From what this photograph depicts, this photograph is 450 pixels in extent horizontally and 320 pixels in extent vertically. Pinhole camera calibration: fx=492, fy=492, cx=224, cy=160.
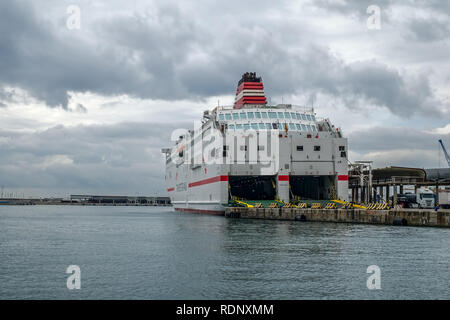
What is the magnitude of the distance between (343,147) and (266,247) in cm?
2274

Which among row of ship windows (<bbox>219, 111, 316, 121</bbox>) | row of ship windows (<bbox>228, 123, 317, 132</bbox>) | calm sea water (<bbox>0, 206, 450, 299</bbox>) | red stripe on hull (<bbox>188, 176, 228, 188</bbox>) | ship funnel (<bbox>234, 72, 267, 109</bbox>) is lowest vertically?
calm sea water (<bbox>0, 206, 450, 299</bbox>)

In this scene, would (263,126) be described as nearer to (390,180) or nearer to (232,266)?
(390,180)

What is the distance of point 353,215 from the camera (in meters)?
39.6

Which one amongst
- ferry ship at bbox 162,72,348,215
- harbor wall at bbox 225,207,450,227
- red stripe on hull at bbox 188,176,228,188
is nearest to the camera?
harbor wall at bbox 225,207,450,227

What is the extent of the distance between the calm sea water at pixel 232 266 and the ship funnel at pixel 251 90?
2957 centimetres

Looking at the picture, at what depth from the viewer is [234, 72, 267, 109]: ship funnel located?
5759cm

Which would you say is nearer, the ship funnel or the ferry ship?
the ferry ship

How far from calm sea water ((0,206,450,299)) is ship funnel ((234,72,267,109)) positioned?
29.6 m

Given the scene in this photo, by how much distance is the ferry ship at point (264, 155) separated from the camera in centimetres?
4425

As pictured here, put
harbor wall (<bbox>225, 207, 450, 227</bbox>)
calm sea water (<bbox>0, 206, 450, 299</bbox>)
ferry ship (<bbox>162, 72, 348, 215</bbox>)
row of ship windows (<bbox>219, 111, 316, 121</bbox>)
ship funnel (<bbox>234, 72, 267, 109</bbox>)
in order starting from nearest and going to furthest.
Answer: calm sea water (<bbox>0, 206, 450, 299</bbox>), harbor wall (<bbox>225, 207, 450, 227</bbox>), ferry ship (<bbox>162, 72, 348, 215</bbox>), row of ship windows (<bbox>219, 111, 316, 121</bbox>), ship funnel (<bbox>234, 72, 267, 109</bbox>)

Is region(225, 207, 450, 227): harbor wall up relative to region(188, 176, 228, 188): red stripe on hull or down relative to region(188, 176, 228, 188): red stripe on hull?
down

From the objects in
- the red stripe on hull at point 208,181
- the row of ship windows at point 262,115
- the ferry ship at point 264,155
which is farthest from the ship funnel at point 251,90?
the red stripe on hull at point 208,181

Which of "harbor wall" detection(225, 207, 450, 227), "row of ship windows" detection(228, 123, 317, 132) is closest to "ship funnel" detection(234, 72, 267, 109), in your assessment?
"row of ship windows" detection(228, 123, 317, 132)

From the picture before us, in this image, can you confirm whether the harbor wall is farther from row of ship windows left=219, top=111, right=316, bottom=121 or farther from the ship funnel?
the ship funnel
